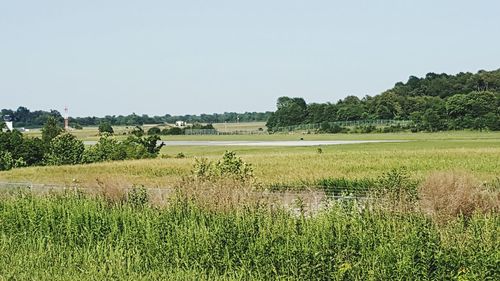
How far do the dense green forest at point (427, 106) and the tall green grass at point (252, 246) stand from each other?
84.8 m

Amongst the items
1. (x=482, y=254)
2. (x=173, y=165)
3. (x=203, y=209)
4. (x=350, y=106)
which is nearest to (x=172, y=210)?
(x=203, y=209)

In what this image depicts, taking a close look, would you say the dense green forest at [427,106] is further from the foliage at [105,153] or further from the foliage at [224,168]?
the foliage at [224,168]

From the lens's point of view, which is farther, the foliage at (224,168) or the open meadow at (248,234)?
the foliage at (224,168)

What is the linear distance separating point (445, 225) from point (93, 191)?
991 cm

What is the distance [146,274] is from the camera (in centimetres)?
1083

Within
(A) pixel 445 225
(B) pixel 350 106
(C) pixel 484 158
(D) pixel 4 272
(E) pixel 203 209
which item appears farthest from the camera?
(B) pixel 350 106

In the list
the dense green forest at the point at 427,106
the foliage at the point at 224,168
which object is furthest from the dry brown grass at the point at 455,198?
the dense green forest at the point at 427,106

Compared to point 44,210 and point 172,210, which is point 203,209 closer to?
point 172,210

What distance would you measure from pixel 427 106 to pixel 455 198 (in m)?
100

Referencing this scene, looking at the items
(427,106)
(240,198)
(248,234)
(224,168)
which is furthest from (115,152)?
(427,106)

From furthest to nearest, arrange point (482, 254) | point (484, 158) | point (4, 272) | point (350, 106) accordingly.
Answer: point (350, 106), point (484, 158), point (4, 272), point (482, 254)

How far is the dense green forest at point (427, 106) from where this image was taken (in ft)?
322

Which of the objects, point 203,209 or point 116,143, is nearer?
point 203,209

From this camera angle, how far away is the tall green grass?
33.9 ft
